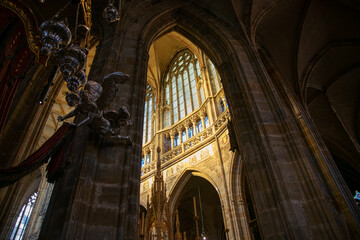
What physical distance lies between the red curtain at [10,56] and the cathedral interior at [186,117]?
0.07 feet

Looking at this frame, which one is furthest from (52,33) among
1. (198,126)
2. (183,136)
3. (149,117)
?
(149,117)

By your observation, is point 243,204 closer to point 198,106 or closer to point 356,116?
point 198,106

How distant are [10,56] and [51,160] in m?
1.88

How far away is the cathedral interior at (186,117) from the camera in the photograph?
12.3ft

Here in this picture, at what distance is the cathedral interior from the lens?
3.76m

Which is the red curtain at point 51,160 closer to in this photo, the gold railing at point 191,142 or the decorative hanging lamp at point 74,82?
the decorative hanging lamp at point 74,82

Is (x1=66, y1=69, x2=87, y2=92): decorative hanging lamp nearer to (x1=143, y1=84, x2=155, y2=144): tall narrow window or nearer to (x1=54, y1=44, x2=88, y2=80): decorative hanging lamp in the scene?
(x1=54, y1=44, x2=88, y2=80): decorative hanging lamp

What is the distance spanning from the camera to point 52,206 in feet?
11.6

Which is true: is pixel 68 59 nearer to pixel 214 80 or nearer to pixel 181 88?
pixel 214 80

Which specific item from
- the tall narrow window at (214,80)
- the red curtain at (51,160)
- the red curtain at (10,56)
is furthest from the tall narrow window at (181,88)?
the red curtain at (51,160)

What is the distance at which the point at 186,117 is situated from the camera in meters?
13.6

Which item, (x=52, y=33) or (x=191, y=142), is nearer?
(x=52, y=33)

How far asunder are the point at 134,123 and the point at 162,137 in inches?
368

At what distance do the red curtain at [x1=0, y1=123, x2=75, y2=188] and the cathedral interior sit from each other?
0.02m
